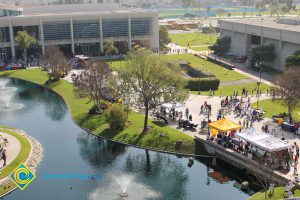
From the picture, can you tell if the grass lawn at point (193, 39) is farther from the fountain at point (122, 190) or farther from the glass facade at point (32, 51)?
the fountain at point (122, 190)

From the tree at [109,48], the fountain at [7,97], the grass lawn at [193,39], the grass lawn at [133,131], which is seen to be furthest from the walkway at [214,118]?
the grass lawn at [193,39]

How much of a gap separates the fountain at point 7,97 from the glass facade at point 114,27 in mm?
33176

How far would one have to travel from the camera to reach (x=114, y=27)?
110 metres

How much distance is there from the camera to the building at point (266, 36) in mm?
82244

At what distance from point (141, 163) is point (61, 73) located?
139ft

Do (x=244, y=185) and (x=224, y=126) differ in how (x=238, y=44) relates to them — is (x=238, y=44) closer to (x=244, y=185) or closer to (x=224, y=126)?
(x=224, y=126)

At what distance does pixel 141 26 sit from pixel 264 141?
75744mm

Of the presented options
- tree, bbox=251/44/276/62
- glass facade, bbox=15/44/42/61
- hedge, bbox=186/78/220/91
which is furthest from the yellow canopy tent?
glass facade, bbox=15/44/42/61

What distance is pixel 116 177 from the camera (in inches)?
1631

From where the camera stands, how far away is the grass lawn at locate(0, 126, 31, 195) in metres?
39.2

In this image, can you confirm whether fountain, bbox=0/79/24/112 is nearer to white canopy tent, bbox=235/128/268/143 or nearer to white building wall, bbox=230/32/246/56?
white canopy tent, bbox=235/128/268/143

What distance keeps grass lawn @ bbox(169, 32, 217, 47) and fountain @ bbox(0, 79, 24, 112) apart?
60.9 metres
